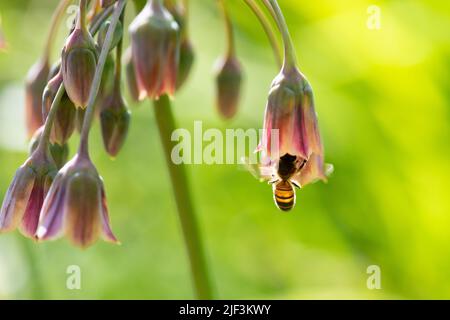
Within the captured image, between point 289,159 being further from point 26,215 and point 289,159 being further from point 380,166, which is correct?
point 380,166

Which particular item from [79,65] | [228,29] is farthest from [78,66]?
[228,29]

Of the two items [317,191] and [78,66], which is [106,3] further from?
[317,191]

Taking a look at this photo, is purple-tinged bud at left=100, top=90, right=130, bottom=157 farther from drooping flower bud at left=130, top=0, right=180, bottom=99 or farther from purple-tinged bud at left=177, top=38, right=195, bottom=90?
drooping flower bud at left=130, top=0, right=180, bottom=99

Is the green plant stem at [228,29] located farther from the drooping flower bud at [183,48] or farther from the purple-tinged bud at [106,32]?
the purple-tinged bud at [106,32]

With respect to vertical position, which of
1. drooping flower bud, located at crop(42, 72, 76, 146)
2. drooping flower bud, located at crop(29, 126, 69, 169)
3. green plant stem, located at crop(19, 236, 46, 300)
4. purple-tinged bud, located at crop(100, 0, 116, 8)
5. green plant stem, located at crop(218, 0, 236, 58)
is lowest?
green plant stem, located at crop(19, 236, 46, 300)

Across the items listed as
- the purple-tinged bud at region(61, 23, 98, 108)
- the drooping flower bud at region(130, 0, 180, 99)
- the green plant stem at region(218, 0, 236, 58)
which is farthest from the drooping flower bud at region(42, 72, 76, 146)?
the green plant stem at region(218, 0, 236, 58)

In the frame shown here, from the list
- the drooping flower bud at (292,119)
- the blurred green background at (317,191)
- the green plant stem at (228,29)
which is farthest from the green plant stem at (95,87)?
the blurred green background at (317,191)
